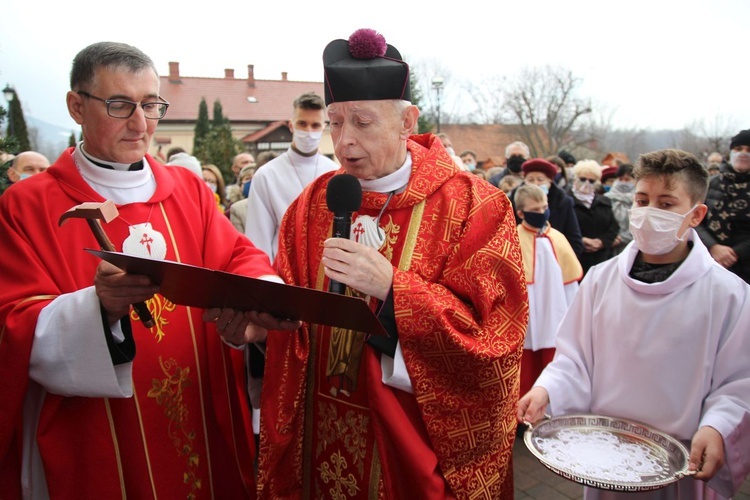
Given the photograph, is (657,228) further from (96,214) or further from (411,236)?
(96,214)

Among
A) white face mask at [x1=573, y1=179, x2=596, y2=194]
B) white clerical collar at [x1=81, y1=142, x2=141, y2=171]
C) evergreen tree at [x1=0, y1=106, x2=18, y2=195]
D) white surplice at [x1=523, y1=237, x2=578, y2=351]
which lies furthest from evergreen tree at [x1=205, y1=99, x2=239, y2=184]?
white clerical collar at [x1=81, y1=142, x2=141, y2=171]

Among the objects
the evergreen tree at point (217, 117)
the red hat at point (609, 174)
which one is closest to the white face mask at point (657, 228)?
the red hat at point (609, 174)

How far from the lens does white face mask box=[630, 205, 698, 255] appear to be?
2514 mm

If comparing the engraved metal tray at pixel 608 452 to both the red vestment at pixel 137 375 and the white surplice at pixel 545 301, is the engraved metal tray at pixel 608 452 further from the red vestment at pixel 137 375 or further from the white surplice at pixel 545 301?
the white surplice at pixel 545 301

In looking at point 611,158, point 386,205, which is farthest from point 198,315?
point 611,158

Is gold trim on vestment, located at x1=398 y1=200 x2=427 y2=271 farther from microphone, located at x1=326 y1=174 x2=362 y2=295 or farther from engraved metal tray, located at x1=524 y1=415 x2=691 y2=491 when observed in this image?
engraved metal tray, located at x1=524 y1=415 x2=691 y2=491

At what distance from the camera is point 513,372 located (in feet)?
6.95

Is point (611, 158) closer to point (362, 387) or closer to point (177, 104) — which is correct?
point (362, 387)

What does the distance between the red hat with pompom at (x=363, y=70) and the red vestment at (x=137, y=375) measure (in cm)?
84

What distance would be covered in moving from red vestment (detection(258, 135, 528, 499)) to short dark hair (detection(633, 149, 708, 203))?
2.81 feet

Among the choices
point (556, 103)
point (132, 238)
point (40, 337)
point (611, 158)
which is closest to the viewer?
point (40, 337)

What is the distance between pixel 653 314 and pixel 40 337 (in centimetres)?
249

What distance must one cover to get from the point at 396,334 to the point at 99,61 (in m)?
1.58

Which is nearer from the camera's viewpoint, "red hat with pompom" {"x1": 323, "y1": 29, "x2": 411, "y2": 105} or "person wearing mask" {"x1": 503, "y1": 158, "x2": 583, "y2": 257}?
"red hat with pompom" {"x1": 323, "y1": 29, "x2": 411, "y2": 105}
